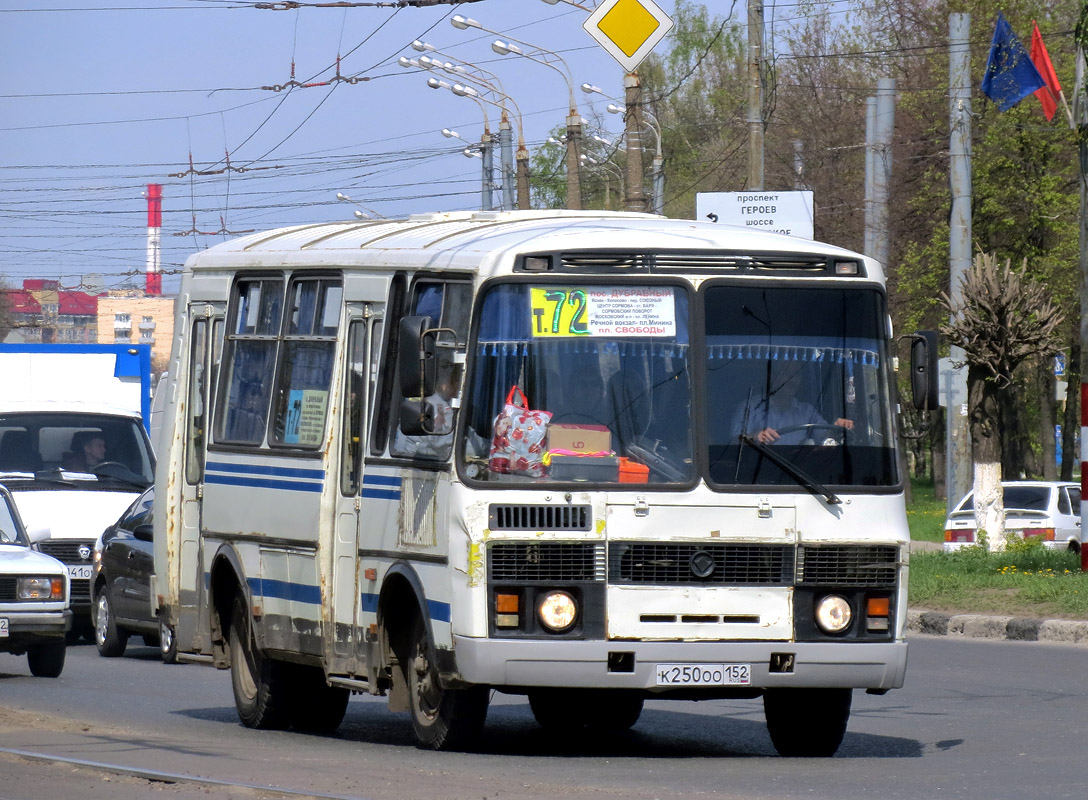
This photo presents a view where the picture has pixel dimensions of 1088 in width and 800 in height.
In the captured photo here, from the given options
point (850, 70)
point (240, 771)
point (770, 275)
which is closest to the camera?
point (240, 771)

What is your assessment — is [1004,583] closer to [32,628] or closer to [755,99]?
[755,99]

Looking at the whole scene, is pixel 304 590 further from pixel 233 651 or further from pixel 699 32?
pixel 699 32

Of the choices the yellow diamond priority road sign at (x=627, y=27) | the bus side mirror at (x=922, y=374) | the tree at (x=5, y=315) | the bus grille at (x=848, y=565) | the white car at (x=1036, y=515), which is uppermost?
the yellow diamond priority road sign at (x=627, y=27)

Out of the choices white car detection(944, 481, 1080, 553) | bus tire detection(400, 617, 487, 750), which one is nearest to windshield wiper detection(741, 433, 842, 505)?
bus tire detection(400, 617, 487, 750)

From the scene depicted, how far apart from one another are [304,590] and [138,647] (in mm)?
9330

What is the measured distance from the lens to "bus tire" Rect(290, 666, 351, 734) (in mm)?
11469

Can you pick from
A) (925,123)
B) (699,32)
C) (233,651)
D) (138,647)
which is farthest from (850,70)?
(233,651)

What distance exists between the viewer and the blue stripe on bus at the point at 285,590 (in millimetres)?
10523

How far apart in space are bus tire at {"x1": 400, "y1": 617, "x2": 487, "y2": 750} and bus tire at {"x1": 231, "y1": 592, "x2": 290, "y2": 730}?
5.72ft

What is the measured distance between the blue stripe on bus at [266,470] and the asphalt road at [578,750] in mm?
1405

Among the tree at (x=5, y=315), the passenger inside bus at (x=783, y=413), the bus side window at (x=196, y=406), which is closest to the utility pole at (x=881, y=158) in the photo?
the bus side window at (x=196, y=406)

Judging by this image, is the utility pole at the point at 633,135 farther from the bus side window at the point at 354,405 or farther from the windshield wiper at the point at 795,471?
the windshield wiper at the point at 795,471

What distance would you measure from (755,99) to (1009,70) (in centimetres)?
479

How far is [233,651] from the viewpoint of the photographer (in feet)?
38.4
